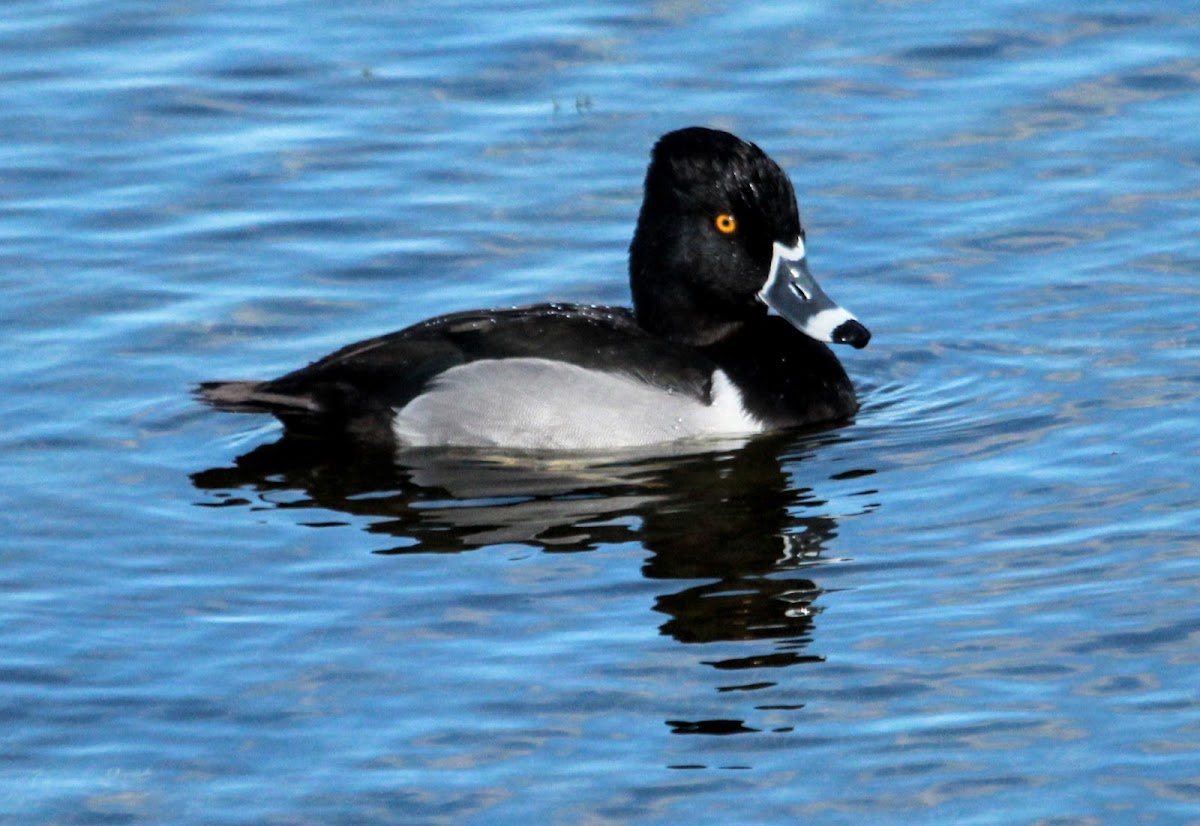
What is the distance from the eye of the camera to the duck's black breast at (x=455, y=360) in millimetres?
9297

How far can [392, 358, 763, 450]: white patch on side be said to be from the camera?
929cm

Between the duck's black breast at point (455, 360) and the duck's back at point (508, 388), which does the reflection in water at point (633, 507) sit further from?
the duck's black breast at point (455, 360)

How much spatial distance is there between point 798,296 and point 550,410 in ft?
4.15

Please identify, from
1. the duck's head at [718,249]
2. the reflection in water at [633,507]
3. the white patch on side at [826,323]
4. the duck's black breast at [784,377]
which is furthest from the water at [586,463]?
the duck's head at [718,249]

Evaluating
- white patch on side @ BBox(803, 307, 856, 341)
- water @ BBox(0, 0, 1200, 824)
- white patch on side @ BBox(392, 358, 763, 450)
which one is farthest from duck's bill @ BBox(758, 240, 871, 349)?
white patch on side @ BBox(392, 358, 763, 450)

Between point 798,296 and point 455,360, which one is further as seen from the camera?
point 798,296

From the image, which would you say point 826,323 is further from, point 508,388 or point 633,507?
point 633,507

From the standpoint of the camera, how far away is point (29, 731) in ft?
22.3

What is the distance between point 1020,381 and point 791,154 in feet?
8.82

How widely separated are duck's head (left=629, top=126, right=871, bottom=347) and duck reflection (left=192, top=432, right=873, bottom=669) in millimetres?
684

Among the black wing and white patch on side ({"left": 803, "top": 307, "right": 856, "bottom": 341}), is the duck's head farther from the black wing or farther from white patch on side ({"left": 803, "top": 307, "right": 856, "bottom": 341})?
the black wing

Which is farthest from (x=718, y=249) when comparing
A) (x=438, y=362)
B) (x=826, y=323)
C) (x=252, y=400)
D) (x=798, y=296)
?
(x=252, y=400)

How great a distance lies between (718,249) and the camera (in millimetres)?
9828

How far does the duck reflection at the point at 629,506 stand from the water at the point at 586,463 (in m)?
0.03
